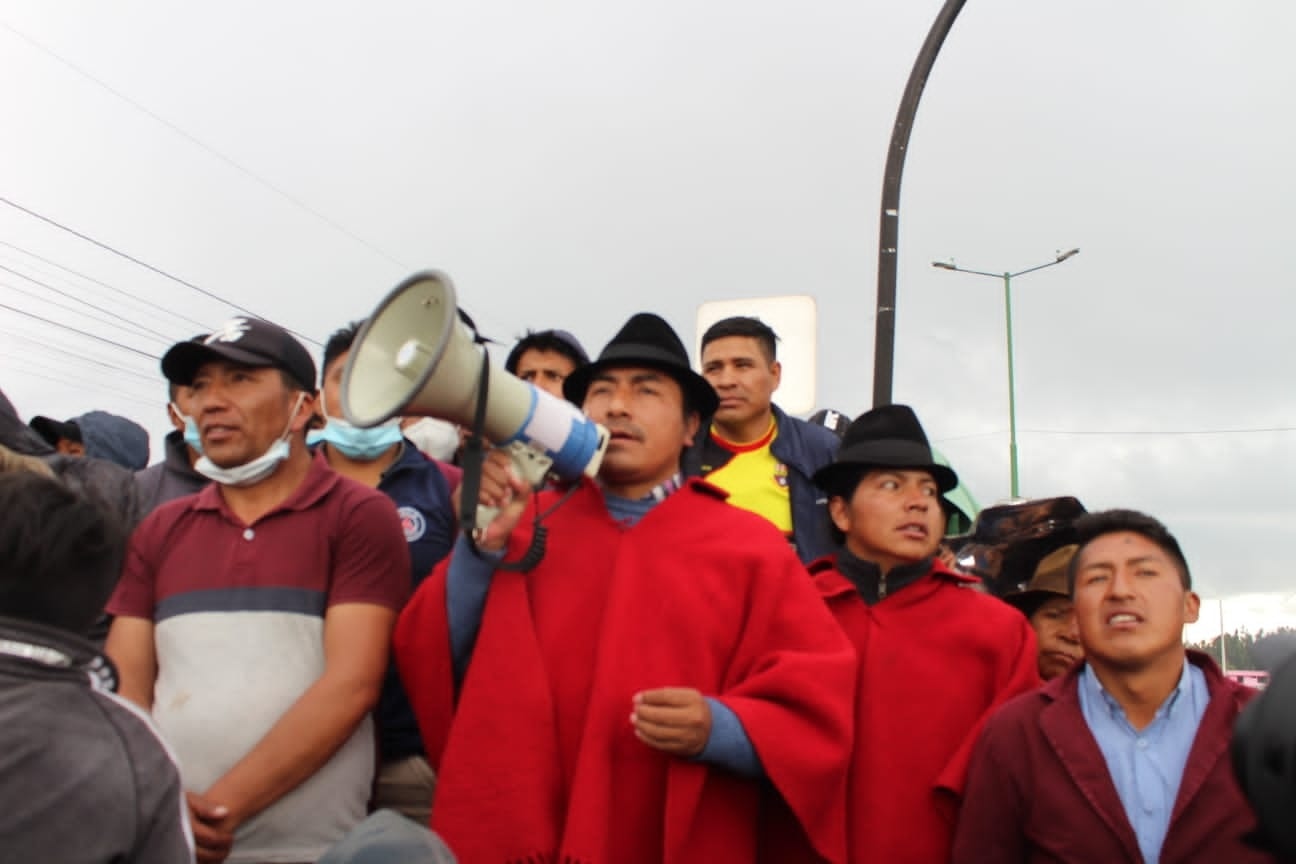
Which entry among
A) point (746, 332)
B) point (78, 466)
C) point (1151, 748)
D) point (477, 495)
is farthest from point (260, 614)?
point (746, 332)

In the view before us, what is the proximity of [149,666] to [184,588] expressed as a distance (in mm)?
230

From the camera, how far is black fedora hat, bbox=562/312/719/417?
138 inches

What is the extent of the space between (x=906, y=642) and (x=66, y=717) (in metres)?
2.24

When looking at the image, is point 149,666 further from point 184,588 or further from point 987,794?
point 987,794

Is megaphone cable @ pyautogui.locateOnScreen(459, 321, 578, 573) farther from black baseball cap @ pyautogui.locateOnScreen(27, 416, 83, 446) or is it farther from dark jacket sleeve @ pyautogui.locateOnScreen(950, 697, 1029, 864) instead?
black baseball cap @ pyautogui.locateOnScreen(27, 416, 83, 446)

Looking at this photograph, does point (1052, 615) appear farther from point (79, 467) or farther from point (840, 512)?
point (79, 467)

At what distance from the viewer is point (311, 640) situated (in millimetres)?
3373

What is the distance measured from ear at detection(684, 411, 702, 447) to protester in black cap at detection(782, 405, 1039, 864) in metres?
0.53

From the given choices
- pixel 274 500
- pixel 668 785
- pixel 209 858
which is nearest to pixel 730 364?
pixel 274 500

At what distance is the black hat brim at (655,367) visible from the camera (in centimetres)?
349

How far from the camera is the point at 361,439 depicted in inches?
171

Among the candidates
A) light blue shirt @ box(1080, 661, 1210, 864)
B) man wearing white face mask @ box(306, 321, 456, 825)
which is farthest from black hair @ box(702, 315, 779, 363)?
light blue shirt @ box(1080, 661, 1210, 864)

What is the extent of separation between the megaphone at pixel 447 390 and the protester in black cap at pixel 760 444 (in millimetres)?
1268

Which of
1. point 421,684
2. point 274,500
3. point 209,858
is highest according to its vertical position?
point 274,500
